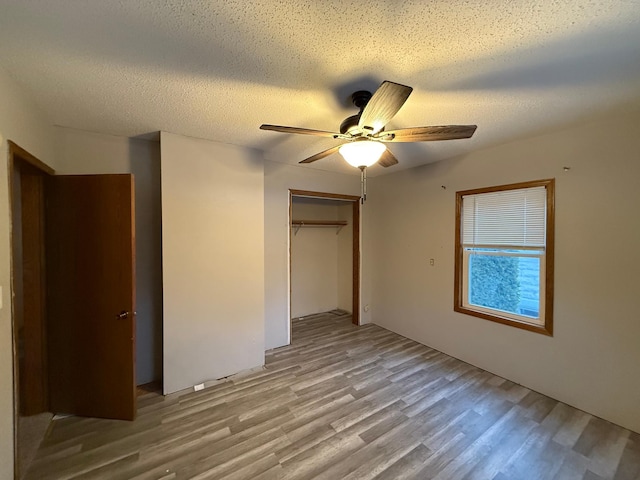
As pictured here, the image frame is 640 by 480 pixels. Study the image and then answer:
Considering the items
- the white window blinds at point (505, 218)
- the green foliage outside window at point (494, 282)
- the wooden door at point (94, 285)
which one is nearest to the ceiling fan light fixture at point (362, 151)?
the wooden door at point (94, 285)

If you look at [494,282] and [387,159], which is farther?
[494,282]

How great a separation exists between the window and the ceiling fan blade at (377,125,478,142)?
1500mm

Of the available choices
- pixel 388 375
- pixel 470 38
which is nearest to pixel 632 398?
pixel 388 375

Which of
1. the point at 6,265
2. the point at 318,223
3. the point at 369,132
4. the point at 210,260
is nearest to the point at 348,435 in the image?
the point at 210,260

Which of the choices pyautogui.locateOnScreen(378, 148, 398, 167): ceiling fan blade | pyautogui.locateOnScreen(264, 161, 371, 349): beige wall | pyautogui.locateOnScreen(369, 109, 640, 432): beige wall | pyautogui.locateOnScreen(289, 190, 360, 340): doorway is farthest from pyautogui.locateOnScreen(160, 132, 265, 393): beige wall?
pyautogui.locateOnScreen(369, 109, 640, 432): beige wall

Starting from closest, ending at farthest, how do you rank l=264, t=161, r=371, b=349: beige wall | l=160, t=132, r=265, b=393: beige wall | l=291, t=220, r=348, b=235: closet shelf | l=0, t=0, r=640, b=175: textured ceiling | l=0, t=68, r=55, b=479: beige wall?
l=0, t=0, r=640, b=175: textured ceiling
l=0, t=68, r=55, b=479: beige wall
l=160, t=132, r=265, b=393: beige wall
l=264, t=161, r=371, b=349: beige wall
l=291, t=220, r=348, b=235: closet shelf

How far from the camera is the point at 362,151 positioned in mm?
1694

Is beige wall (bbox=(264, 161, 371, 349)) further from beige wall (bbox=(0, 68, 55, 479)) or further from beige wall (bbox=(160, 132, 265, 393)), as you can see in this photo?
beige wall (bbox=(0, 68, 55, 479))

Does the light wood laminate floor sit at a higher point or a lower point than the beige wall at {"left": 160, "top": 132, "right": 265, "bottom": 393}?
lower

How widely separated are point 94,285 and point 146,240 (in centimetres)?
66

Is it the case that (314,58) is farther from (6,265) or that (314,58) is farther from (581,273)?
(581,273)

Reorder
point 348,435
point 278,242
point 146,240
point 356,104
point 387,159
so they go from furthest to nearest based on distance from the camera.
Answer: point 278,242, point 146,240, point 387,159, point 348,435, point 356,104

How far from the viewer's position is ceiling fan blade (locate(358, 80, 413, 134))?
4.07 feet

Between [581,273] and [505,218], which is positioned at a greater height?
[505,218]
